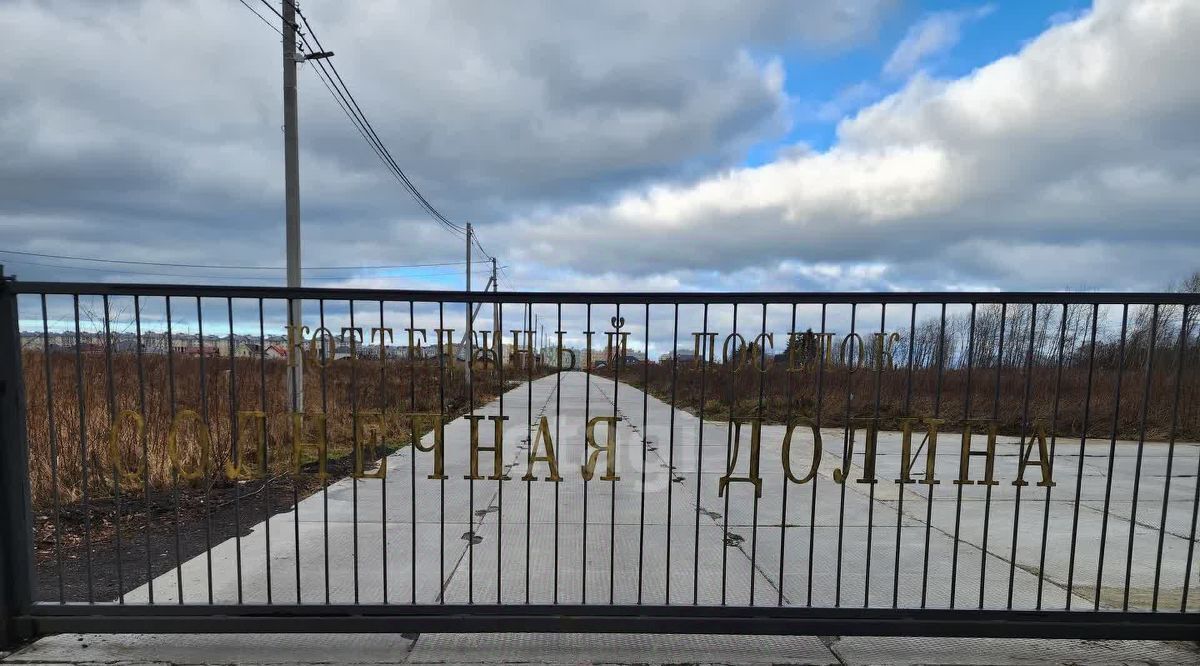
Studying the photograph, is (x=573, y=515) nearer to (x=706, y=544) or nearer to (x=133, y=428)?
(x=706, y=544)

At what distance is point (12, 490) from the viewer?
2889 mm

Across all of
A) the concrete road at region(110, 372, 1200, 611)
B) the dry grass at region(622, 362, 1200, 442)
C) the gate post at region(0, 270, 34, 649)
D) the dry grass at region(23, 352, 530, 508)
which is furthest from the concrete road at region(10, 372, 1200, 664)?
the dry grass at region(622, 362, 1200, 442)

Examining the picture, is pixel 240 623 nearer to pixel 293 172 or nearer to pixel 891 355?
pixel 891 355

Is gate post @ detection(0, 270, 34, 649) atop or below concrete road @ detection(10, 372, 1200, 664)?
atop

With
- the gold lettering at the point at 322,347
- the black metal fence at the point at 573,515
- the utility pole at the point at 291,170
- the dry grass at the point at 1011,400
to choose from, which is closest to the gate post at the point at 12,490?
the black metal fence at the point at 573,515

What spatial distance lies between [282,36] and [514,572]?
33.9 feet

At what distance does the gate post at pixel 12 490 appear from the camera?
111 inches

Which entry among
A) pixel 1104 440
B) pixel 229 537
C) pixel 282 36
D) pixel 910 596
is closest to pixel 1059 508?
pixel 910 596

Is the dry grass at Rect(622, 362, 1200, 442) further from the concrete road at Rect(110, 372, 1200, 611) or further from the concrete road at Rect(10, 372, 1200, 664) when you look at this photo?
the concrete road at Rect(10, 372, 1200, 664)

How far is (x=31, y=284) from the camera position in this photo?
9.27 ft

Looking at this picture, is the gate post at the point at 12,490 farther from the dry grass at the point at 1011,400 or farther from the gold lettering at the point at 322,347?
the dry grass at the point at 1011,400

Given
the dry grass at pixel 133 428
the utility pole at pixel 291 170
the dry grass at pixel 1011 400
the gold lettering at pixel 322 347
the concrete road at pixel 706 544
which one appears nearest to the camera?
the gold lettering at pixel 322 347

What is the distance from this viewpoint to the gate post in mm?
2830

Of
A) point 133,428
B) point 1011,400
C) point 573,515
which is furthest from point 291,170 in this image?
point 1011,400
